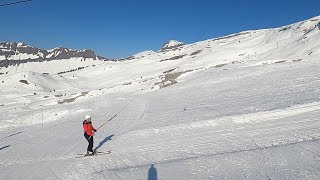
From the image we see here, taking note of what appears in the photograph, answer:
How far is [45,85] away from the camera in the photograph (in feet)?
292

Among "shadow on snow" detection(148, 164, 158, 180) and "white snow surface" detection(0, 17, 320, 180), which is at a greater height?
"white snow surface" detection(0, 17, 320, 180)

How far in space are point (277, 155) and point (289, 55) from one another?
38684 millimetres

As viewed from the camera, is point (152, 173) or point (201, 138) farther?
point (201, 138)

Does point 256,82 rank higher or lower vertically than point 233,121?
higher

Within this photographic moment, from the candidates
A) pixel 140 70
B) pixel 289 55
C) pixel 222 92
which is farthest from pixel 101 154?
pixel 140 70

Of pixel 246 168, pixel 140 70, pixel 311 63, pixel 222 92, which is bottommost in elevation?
pixel 246 168

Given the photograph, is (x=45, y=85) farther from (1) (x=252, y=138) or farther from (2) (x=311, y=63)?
(1) (x=252, y=138)

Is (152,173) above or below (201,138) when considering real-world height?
below

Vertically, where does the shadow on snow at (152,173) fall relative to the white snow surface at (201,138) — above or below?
below

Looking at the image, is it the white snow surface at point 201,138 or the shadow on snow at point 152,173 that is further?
the white snow surface at point 201,138

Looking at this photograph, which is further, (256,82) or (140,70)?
(140,70)

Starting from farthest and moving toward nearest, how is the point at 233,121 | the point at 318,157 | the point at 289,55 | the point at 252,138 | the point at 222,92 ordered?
the point at 289,55, the point at 222,92, the point at 233,121, the point at 252,138, the point at 318,157

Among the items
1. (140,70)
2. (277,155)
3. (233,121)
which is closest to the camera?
(277,155)

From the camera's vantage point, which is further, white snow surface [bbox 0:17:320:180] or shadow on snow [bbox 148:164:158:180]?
white snow surface [bbox 0:17:320:180]
